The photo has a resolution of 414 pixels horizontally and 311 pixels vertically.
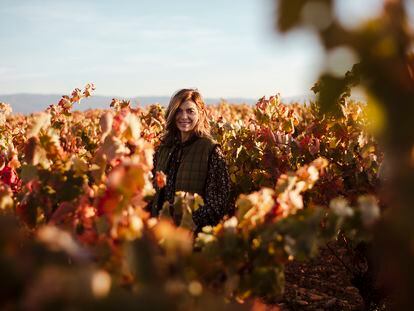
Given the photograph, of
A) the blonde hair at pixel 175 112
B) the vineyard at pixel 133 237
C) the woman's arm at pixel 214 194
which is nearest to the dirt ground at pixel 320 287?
the woman's arm at pixel 214 194

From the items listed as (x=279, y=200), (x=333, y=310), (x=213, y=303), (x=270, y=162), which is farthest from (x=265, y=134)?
(x=213, y=303)

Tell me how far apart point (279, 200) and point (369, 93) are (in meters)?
0.82

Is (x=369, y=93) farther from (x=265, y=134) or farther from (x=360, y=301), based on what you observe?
(x=360, y=301)

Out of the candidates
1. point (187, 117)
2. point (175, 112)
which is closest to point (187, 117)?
point (187, 117)

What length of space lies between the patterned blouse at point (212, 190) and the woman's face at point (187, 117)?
0.10m

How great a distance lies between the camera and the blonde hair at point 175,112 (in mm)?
3658

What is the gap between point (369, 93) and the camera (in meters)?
0.79

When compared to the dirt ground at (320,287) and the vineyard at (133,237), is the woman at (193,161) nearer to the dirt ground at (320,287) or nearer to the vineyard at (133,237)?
the dirt ground at (320,287)

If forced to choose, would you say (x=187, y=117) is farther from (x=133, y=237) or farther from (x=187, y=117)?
(x=133, y=237)

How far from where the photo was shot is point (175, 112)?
3707mm

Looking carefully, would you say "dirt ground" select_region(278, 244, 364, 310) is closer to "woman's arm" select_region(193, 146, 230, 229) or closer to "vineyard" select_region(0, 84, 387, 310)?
"woman's arm" select_region(193, 146, 230, 229)

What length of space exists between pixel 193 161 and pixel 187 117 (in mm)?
380

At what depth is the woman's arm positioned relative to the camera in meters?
3.28

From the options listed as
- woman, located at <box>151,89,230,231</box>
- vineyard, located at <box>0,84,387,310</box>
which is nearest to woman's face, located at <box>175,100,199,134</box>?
woman, located at <box>151,89,230,231</box>
